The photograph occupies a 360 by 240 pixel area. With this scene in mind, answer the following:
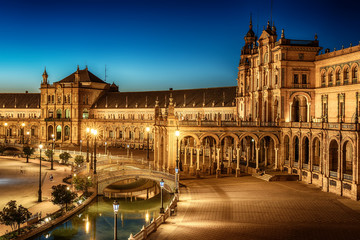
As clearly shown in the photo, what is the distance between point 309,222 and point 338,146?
13.9 m

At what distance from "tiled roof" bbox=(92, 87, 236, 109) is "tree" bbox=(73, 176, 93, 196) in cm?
3862

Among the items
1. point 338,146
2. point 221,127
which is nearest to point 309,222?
point 338,146

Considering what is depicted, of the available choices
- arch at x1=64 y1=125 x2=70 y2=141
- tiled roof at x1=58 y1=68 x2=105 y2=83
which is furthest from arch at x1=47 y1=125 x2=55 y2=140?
tiled roof at x1=58 y1=68 x2=105 y2=83

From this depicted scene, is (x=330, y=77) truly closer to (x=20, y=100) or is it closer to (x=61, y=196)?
(x=61, y=196)

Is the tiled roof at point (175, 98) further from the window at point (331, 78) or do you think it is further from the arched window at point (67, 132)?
the window at point (331, 78)

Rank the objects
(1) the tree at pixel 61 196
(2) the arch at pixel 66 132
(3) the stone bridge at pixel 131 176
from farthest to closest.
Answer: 1. (2) the arch at pixel 66 132
2. (3) the stone bridge at pixel 131 176
3. (1) the tree at pixel 61 196

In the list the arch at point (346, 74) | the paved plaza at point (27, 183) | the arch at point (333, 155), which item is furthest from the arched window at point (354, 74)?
the paved plaza at point (27, 183)

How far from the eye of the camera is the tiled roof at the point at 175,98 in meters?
91.9

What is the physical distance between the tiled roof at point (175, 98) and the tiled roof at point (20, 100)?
2585cm

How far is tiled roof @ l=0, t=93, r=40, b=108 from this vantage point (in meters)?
128

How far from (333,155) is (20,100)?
11286 cm

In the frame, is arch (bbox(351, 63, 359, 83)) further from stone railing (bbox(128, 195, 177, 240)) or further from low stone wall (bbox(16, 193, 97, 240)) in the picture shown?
low stone wall (bbox(16, 193, 97, 240))

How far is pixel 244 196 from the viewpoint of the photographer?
40.6 meters

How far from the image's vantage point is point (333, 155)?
44250 mm
